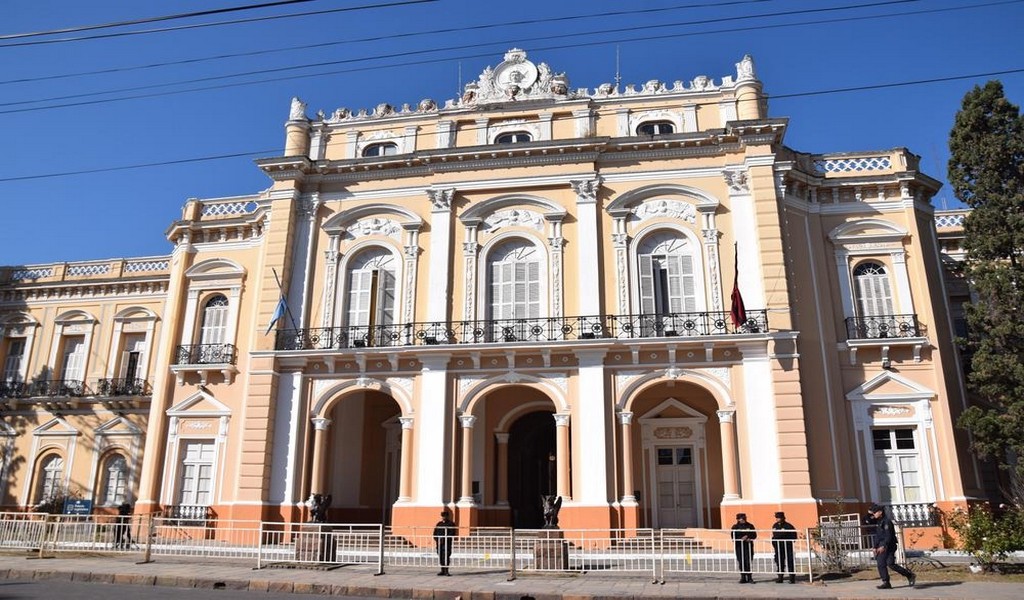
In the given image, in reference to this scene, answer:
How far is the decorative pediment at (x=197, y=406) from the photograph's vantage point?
2173 centimetres

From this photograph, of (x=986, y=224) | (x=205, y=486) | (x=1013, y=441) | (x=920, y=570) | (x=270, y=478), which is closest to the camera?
(x=920, y=570)

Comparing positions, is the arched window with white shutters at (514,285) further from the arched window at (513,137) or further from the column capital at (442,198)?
the arched window at (513,137)

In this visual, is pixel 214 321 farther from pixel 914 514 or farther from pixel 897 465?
pixel 914 514

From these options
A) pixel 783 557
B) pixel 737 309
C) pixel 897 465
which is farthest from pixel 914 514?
pixel 783 557

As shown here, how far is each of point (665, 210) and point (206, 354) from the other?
13956 mm

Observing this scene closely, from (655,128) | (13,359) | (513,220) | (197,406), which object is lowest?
(197,406)

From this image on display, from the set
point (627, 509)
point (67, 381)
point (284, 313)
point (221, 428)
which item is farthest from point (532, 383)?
point (67, 381)

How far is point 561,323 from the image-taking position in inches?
778

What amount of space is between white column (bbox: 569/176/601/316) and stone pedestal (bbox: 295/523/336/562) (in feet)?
27.6

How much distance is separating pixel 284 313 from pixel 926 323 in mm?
17105

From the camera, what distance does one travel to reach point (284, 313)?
21.2 meters

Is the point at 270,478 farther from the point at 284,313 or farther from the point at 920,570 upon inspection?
the point at 920,570

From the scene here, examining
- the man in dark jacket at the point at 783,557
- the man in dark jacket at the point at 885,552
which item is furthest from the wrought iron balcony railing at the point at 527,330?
the man in dark jacket at the point at 885,552

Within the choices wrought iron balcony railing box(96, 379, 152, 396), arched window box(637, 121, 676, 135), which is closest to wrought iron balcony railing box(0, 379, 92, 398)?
wrought iron balcony railing box(96, 379, 152, 396)
